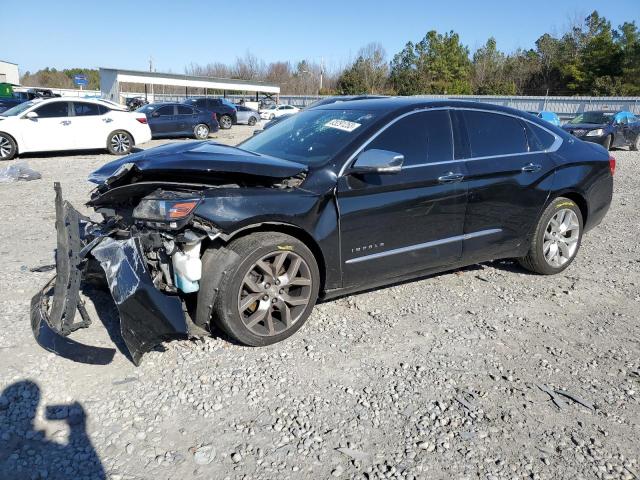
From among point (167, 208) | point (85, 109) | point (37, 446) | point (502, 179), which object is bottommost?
point (37, 446)

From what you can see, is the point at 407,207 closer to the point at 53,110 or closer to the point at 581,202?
the point at 581,202

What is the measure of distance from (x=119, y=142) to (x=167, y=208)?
40.4 feet

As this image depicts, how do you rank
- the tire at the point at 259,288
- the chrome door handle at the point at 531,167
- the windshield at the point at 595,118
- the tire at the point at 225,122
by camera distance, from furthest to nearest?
the tire at the point at 225,122, the windshield at the point at 595,118, the chrome door handle at the point at 531,167, the tire at the point at 259,288

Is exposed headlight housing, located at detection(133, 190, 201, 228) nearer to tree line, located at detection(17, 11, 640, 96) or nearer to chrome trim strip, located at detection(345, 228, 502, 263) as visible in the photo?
chrome trim strip, located at detection(345, 228, 502, 263)

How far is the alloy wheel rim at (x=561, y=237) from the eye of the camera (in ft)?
16.6

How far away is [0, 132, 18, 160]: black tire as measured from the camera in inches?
487

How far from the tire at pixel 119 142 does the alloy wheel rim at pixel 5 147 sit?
2.41 m

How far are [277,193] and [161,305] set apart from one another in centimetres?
107

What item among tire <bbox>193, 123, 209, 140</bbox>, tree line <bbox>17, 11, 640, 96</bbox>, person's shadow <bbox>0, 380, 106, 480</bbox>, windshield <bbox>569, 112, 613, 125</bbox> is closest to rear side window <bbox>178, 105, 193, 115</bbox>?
tire <bbox>193, 123, 209, 140</bbox>

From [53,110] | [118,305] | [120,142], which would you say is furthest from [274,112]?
[118,305]

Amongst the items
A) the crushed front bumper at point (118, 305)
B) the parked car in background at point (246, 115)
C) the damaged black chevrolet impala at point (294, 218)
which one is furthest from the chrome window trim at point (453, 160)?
the parked car in background at point (246, 115)

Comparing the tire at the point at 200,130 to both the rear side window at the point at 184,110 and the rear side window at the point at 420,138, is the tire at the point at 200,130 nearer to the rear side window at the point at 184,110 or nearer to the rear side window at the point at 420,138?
the rear side window at the point at 184,110

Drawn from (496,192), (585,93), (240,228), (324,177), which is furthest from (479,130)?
(585,93)

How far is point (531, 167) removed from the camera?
4695 millimetres
